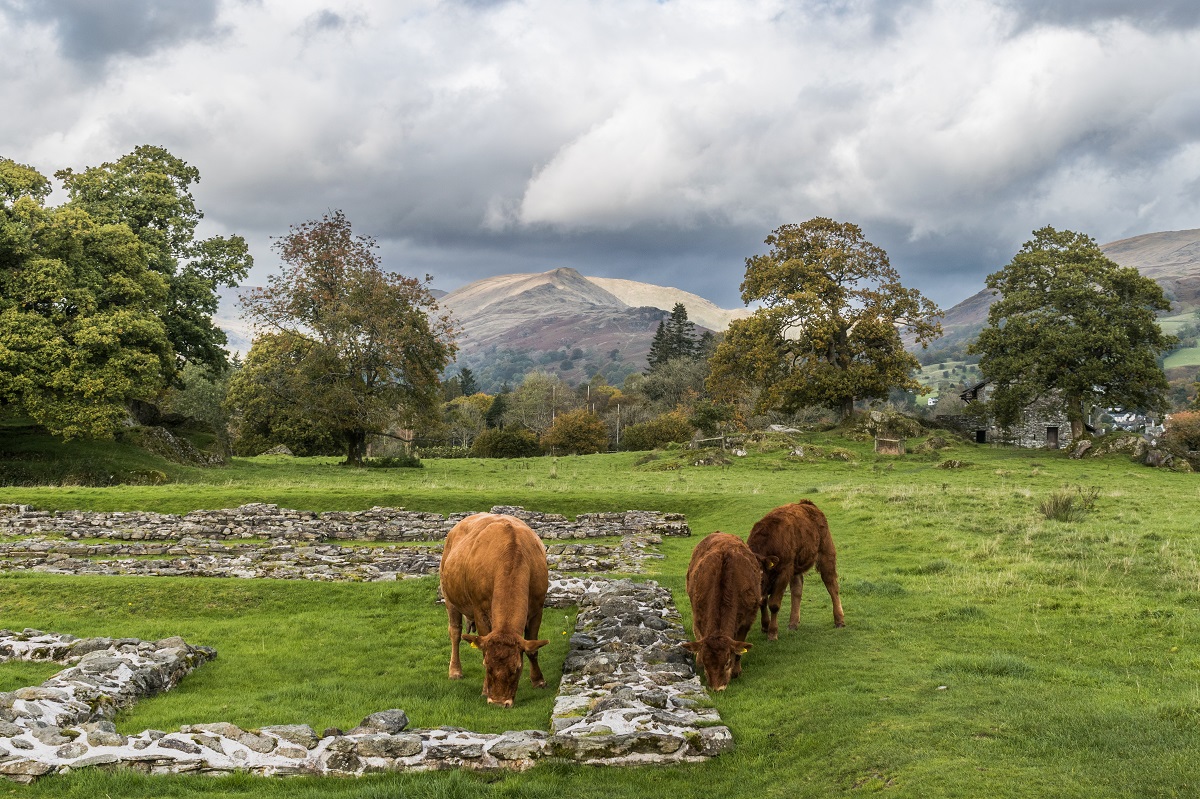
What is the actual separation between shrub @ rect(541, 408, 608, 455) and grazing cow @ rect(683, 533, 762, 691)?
57.6 m

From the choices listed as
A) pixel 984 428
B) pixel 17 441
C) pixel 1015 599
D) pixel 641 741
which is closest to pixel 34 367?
pixel 17 441

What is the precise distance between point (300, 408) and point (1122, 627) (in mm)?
43922

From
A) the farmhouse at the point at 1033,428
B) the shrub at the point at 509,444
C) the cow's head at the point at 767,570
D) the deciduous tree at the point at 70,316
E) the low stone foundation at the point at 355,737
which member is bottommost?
the low stone foundation at the point at 355,737

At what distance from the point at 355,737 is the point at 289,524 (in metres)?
19.1

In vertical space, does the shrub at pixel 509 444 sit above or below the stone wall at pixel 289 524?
above

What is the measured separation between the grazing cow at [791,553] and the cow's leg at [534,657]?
3907 millimetres

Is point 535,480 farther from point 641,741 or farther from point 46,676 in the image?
point 641,741

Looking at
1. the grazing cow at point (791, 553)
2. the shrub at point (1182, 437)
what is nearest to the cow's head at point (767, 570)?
the grazing cow at point (791, 553)

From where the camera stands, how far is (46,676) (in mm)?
11703

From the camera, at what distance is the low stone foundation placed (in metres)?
8.41

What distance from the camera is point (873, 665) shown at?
11250 mm

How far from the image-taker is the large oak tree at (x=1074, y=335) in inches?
1932

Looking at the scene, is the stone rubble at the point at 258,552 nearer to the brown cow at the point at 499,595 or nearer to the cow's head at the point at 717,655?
the brown cow at the point at 499,595

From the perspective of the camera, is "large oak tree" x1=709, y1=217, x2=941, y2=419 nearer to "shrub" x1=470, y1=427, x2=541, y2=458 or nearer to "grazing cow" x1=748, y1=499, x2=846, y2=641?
"shrub" x1=470, y1=427, x2=541, y2=458
